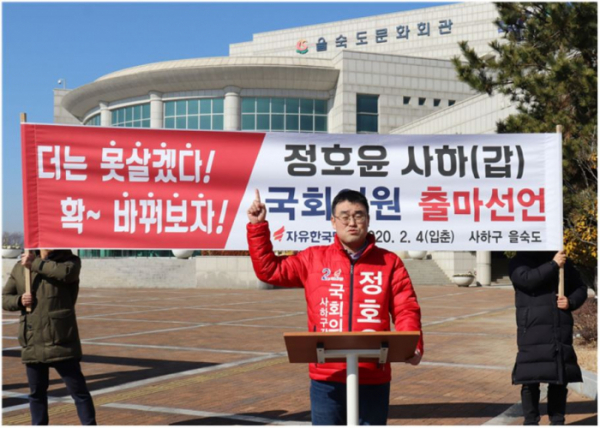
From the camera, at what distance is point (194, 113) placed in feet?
180

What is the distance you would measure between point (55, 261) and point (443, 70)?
53.3 m

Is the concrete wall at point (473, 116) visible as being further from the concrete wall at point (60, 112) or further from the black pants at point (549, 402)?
the concrete wall at point (60, 112)

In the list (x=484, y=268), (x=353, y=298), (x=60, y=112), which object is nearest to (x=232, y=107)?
(x=484, y=268)

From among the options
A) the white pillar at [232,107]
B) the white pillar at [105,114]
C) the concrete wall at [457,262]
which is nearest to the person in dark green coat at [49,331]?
the concrete wall at [457,262]

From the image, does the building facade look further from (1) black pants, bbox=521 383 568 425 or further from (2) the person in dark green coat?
(2) the person in dark green coat

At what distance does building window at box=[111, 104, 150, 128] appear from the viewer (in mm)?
56094

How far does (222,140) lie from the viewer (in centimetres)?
624

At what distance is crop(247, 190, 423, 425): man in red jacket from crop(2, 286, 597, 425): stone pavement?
318 cm

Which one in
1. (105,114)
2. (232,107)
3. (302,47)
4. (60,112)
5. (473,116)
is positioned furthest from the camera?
(302,47)

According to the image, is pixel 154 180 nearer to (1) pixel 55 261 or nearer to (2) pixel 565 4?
(1) pixel 55 261

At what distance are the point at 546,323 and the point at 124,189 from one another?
367cm

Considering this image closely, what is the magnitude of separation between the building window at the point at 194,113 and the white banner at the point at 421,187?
1889 inches

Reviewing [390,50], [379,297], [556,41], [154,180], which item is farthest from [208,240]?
[390,50]

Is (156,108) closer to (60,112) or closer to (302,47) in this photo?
(60,112)
